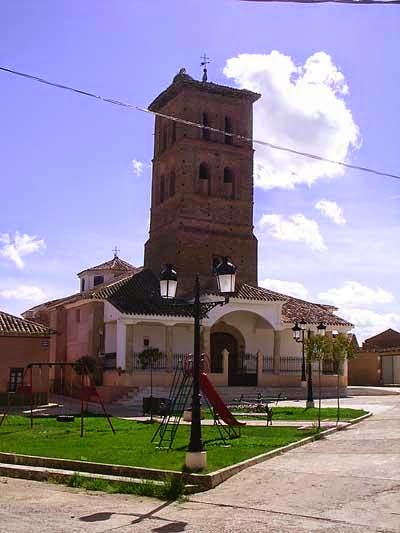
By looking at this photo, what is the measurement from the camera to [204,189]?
3881 centimetres

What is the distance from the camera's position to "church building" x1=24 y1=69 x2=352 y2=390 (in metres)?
34.4

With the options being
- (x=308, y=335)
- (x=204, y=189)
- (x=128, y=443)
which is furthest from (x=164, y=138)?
(x=128, y=443)

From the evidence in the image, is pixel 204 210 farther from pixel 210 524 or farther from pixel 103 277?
pixel 210 524

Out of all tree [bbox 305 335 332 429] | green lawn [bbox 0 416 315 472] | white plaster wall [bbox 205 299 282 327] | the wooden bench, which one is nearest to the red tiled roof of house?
white plaster wall [bbox 205 299 282 327]

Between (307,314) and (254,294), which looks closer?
(254,294)

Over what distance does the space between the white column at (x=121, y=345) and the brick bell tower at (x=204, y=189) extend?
15.6ft

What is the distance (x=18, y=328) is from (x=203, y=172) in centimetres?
1474

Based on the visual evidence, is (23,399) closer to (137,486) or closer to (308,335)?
(308,335)

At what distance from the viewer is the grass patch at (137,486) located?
34.8 feet

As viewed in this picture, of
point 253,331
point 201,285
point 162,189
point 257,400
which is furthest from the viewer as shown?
point 162,189

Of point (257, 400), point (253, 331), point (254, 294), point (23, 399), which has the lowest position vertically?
point (23, 399)

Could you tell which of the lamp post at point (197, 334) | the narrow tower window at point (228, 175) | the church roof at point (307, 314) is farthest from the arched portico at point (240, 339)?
the lamp post at point (197, 334)

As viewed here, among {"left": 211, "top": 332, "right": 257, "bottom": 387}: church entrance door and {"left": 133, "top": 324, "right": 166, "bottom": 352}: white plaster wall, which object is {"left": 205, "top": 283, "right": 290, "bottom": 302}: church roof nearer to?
{"left": 211, "top": 332, "right": 257, "bottom": 387}: church entrance door

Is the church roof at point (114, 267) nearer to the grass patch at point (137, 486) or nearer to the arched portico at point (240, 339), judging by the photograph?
the arched portico at point (240, 339)
